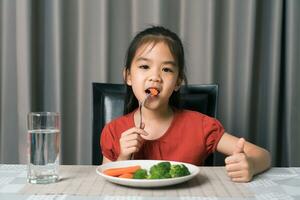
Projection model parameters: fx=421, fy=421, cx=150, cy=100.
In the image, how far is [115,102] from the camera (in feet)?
5.09

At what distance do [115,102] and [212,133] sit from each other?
377 mm

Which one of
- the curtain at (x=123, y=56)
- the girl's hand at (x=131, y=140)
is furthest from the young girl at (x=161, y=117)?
the curtain at (x=123, y=56)

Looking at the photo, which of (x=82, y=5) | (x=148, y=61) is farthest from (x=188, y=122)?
(x=82, y=5)

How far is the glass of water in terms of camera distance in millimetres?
949

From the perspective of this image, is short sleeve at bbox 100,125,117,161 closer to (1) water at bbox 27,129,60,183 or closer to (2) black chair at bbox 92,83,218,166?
(2) black chair at bbox 92,83,218,166

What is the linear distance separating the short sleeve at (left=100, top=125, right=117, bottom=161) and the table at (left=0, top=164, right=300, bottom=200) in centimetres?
38

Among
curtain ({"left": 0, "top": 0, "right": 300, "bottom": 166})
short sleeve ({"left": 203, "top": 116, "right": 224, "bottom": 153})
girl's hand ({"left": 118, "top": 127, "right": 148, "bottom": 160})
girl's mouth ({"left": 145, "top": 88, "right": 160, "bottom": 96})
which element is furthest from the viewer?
curtain ({"left": 0, "top": 0, "right": 300, "bottom": 166})

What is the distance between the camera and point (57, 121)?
987 millimetres

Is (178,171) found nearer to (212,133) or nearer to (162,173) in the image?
(162,173)

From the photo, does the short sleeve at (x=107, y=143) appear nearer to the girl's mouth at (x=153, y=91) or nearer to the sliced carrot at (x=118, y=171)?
the girl's mouth at (x=153, y=91)

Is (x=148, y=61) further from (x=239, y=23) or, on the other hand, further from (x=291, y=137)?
(x=291, y=137)

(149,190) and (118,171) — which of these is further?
(118,171)

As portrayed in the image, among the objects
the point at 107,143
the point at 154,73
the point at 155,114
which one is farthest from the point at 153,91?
the point at 107,143

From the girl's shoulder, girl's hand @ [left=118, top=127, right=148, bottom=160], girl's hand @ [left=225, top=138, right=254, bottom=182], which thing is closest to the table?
girl's hand @ [left=225, top=138, right=254, bottom=182]
